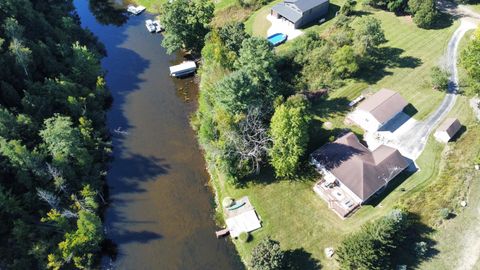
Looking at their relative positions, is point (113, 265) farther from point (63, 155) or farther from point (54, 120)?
point (54, 120)

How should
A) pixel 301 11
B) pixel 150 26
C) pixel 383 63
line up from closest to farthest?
pixel 383 63 → pixel 301 11 → pixel 150 26

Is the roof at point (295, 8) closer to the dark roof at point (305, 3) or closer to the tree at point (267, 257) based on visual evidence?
the dark roof at point (305, 3)

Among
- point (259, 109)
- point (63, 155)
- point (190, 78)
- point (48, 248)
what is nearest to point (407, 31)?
point (259, 109)

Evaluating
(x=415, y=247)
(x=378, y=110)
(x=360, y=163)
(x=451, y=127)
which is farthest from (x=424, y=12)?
(x=415, y=247)

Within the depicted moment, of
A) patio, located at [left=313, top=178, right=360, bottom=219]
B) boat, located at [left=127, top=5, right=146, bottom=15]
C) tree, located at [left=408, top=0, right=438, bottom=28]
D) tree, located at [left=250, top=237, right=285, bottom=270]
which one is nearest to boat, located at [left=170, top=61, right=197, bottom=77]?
boat, located at [left=127, top=5, right=146, bottom=15]

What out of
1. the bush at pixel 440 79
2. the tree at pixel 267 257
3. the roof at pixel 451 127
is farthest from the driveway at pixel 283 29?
the tree at pixel 267 257

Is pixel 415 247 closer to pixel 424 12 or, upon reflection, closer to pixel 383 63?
pixel 383 63
